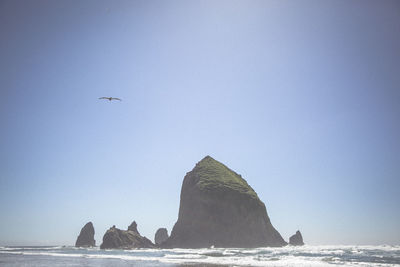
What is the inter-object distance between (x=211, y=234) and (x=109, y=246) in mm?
30653

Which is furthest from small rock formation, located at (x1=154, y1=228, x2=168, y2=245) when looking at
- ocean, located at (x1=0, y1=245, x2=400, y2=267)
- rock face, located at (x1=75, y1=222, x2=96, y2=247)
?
ocean, located at (x1=0, y1=245, x2=400, y2=267)

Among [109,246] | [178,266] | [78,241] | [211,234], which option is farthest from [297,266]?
[78,241]

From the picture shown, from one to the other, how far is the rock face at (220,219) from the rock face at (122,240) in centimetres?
670

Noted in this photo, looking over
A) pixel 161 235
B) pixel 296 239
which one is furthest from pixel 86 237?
pixel 296 239

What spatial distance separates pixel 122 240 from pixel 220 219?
30.7 metres

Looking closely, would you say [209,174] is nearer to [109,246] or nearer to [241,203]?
[241,203]

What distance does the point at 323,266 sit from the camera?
87.1 ft

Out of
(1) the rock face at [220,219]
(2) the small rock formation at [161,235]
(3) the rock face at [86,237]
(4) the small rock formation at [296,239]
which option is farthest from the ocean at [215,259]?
(2) the small rock formation at [161,235]

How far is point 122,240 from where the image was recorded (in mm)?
79500

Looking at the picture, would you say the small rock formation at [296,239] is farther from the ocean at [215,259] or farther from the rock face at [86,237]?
the rock face at [86,237]

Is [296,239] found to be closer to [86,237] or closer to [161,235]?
[161,235]

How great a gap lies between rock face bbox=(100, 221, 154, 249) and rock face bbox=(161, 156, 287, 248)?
6.70 meters

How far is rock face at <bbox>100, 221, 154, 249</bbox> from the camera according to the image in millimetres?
77750

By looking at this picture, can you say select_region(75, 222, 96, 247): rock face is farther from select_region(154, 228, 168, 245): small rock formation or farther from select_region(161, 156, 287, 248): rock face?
select_region(161, 156, 287, 248): rock face
